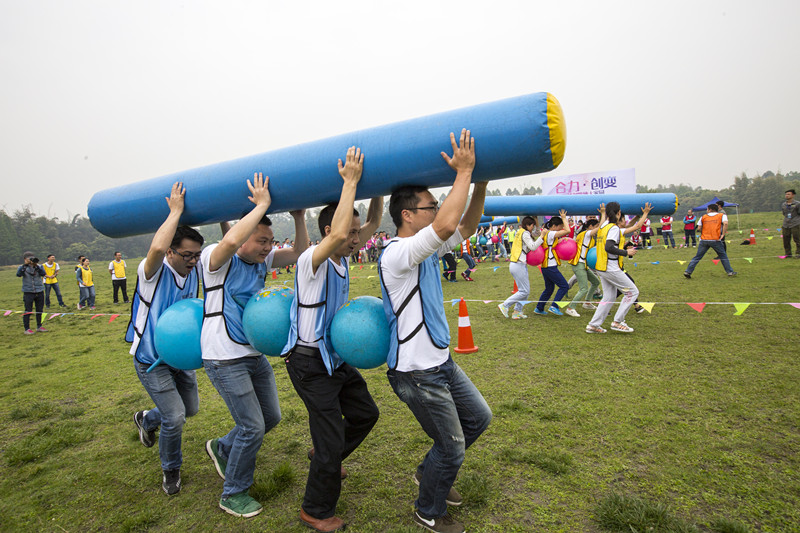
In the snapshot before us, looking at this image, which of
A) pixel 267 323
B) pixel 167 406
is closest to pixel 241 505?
pixel 167 406

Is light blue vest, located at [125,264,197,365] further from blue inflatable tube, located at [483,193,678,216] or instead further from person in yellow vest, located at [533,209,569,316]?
person in yellow vest, located at [533,209,569,316]

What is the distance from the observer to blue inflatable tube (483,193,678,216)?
665 centimetres

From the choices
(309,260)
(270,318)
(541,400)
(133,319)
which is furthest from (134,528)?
(541,400)

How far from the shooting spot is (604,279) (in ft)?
25.5

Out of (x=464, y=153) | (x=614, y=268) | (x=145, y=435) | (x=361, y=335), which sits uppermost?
→ (x=464, y=153)

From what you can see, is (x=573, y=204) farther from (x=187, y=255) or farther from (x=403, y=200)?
(x=187, y=255)

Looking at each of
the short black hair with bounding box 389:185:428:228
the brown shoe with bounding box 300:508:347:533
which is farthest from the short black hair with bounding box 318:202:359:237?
the brown shoe with bounding box 300:508:347:533

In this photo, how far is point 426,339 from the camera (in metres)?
2.66

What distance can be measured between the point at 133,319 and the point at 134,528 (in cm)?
154

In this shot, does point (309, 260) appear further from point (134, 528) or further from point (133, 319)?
point (134, 528)

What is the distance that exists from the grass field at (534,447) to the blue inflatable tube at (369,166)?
2.23 meters

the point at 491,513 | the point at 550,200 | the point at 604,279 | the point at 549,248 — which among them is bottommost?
the point at 491,513

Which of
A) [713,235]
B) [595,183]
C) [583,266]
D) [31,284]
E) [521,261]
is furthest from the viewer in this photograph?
[595,183]

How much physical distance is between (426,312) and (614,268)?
590 cm
